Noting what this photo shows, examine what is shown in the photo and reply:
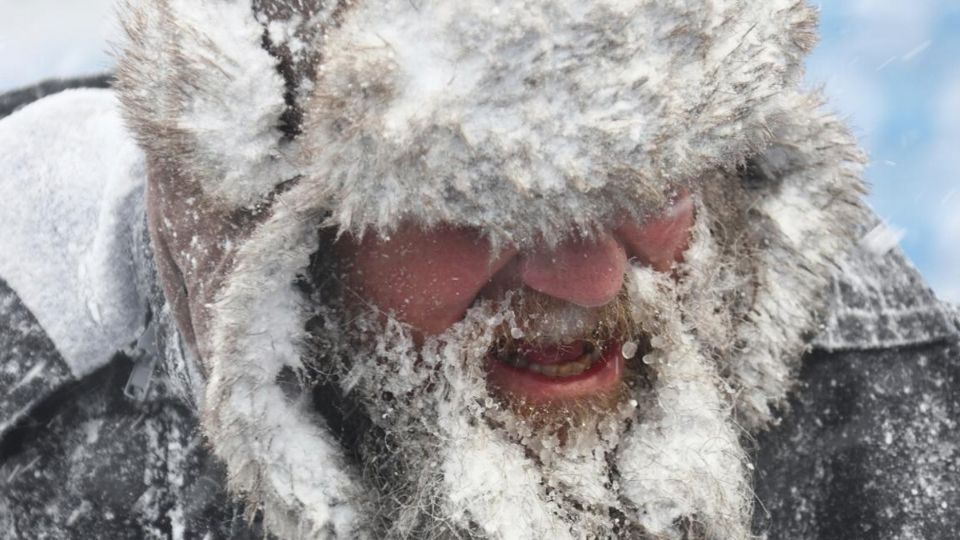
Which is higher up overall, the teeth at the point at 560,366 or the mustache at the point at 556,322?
the mustache at the point at 556,322

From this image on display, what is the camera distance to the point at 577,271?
96 centimetres

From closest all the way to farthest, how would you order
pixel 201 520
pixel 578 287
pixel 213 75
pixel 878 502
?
pixel 213 75, pixel 578 287, pixel 201 520, pixel 878 502

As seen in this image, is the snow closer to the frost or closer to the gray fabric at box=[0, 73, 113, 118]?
the gray fabric at box=[0, 73, 113, 118]

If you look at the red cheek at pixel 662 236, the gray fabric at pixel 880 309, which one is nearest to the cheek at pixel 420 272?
the red cheek at pixel 662 236

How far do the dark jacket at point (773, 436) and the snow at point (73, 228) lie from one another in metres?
0.02

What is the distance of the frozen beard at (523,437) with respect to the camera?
1.02m

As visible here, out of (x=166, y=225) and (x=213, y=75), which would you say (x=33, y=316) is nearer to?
(x=166, y=225)

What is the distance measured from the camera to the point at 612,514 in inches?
→ 42.1

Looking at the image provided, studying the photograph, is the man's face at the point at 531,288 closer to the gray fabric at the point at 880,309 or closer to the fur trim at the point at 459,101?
the fur trim at the point at 459,101

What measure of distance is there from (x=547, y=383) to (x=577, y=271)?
14 cm

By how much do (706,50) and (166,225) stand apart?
1.72ft

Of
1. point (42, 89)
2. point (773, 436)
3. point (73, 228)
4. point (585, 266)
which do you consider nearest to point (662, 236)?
point (585, 266)

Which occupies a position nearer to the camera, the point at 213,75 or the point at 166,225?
the point at 213,75

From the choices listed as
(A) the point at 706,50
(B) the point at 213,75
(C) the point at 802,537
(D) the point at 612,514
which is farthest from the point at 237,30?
(C) the point at 802,537
